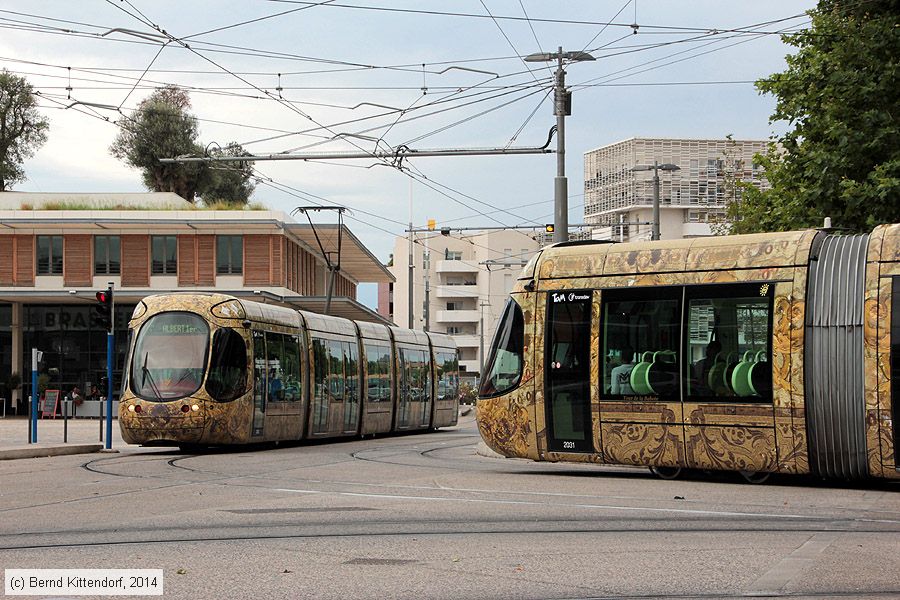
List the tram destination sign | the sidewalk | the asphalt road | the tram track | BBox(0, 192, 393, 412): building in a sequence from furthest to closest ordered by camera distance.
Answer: BBox(0, 192, 393, 412): building < the sidewalk < the tram destination sign < the tram track < the asphalt road

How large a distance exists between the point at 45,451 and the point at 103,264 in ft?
111

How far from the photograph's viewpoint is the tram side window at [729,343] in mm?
15609

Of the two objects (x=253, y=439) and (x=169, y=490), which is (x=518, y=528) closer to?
(x=169, y=490)

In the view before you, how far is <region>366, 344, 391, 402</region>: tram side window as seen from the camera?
32625 mm

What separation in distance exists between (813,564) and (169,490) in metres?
8.60

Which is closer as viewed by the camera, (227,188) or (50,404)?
(50,404)

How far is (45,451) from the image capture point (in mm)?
24625

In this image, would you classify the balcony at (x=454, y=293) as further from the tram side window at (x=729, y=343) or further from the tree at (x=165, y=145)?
the tram side window at (x=729, y=343)

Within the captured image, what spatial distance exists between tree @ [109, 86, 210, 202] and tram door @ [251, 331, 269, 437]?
5957cm

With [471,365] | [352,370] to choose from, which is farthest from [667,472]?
[471,365]

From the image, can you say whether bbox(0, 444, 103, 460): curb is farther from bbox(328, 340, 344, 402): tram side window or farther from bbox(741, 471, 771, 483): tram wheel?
bbox(741, 471, 771, 483): tram wheel

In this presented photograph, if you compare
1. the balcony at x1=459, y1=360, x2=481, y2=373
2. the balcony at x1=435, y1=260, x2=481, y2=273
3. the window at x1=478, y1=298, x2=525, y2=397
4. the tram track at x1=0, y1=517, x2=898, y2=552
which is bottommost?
the balcony at x1=459, y1=360, x2=481, y2=373

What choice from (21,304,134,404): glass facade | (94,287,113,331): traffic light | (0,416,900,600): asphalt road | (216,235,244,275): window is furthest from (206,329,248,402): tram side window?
(216,235,244,275): window

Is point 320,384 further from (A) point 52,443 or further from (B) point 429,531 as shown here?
(B) point 429,531
